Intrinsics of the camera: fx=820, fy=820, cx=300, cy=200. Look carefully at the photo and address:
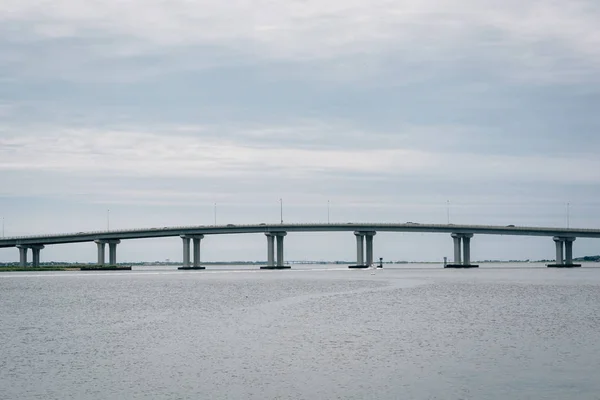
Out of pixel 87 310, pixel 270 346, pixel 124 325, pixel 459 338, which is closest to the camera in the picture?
pixel 270 346

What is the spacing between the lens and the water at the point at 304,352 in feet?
113

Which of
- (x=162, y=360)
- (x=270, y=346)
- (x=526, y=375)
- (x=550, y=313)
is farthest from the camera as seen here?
(x=550, y=313)

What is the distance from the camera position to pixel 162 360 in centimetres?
4325

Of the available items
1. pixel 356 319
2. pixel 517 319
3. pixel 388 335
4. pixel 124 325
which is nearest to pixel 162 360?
pixel 388 335

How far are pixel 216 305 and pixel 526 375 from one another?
52516 mm

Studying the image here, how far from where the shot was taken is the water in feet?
113

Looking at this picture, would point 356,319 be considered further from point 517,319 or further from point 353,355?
point 353,355

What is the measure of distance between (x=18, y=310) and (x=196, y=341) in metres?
36.2

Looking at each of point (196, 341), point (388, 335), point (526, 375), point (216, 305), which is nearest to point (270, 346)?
point (196, 341)

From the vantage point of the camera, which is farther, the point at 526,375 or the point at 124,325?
the point at 124,325

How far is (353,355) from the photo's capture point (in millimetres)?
44156

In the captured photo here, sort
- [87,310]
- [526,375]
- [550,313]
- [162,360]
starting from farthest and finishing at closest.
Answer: [87,310]
[550,313]
[162,360]
[526,375]

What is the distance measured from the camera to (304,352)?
45.6 m

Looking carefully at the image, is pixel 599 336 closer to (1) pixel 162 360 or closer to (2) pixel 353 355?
(2) pixel 353 355
